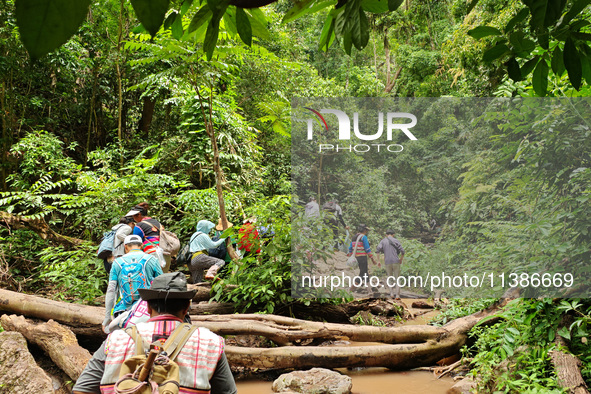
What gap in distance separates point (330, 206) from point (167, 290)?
333cm

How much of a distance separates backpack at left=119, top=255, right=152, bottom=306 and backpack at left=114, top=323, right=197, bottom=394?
173 centimetres

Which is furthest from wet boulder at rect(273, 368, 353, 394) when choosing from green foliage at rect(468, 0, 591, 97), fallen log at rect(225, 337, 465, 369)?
green foliage at rect(468, 0, 591, 97)

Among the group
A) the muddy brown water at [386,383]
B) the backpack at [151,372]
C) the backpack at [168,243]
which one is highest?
the backpack at [168,243]

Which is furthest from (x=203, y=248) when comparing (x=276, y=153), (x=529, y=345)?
(x=276, y=153)

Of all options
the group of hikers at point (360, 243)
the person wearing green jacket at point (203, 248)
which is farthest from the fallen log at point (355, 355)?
the person wearing green jacket at point (203, 248)

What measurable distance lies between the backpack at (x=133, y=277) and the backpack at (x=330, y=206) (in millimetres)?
2312

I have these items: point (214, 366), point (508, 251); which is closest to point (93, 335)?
point (214, 366)

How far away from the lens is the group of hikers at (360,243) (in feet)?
16.3

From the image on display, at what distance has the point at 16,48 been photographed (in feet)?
29.8

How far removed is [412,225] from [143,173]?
521cm

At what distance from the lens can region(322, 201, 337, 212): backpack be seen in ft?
17.5

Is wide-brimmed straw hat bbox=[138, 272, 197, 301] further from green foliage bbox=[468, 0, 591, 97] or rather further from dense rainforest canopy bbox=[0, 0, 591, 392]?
green foliage bbox=[468, 0, 591, 97]

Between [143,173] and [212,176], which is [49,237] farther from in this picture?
[212,176]

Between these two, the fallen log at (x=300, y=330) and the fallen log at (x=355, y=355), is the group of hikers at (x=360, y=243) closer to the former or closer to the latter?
the fallen log at (x=300, y=330)
